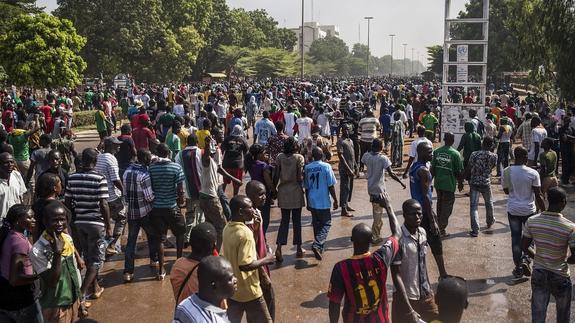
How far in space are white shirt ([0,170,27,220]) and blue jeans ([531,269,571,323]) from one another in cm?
553

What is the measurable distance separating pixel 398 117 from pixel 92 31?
28.0m

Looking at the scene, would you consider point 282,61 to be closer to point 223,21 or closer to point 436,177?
point 223,21

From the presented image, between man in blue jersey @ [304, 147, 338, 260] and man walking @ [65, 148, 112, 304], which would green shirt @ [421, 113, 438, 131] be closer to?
man in blue jersey @ [304, 147, 338, 260]

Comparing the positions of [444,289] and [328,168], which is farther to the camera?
[328,168]

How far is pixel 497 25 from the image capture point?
5344 cm

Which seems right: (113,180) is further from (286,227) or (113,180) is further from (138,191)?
(286,227)

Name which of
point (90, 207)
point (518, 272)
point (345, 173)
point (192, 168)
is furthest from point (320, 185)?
point (90, 207)

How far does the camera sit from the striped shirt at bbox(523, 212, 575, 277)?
199 inches

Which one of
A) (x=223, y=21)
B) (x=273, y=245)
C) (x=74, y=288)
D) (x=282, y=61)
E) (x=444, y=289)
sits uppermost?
(x=223, y=21)

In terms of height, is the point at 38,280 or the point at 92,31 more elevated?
the point at 92,31

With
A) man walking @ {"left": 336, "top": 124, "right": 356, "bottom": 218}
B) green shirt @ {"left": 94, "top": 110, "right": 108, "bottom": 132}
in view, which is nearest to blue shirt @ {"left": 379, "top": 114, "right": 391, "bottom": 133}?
man walking @ {"left": 336, "top": 124, "right": 356, "bottom": 218}

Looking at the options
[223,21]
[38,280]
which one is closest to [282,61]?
[223,21]

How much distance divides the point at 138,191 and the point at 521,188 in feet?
15.5

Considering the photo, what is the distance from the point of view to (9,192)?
635cm
